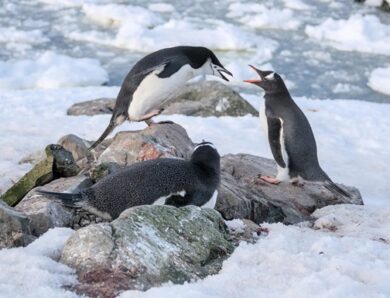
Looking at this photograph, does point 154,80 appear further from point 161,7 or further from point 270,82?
point 161,7

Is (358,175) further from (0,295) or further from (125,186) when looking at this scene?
(0,295)

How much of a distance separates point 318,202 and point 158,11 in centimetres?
1210

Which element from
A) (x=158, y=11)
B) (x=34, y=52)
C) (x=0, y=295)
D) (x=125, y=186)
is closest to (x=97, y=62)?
(x=34, y=52)

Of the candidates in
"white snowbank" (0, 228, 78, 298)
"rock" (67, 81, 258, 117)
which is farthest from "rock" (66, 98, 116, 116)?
"white snowbank" (0, 228, 78, 298)

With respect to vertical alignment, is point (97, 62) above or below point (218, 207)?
below

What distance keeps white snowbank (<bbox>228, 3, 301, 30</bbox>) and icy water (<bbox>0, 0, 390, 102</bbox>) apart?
0.15 m

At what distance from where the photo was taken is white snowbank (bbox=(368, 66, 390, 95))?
11.8 m

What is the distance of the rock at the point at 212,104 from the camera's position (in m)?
8.51

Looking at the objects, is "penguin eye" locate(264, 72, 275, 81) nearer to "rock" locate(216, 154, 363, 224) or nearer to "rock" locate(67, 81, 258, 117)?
"rock" locate(216, 154, 363, 224)

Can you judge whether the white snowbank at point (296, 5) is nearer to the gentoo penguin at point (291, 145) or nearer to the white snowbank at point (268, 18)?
the white snowbank at point (268, 18)

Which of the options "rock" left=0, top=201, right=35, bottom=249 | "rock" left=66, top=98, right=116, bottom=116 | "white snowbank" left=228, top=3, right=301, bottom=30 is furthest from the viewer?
"white snowbank" left=228, top=3, right=301, bottom=30

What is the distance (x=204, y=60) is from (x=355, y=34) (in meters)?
9.62

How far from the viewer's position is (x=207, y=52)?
5367mm

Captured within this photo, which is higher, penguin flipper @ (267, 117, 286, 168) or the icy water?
penguin flipper @ (267, 117, 286, 168)
